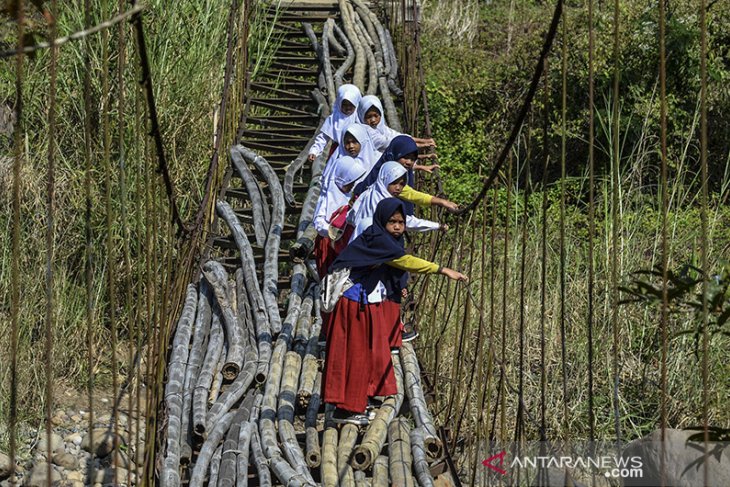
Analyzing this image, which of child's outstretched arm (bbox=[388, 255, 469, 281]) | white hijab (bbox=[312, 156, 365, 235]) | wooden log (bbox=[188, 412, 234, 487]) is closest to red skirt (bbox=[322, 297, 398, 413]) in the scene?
child's outstretched arm (bbox=[388, 255, 469, 281])

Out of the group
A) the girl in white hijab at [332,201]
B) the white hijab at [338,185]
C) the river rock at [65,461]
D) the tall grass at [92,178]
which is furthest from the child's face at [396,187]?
the river rock at [65,461]

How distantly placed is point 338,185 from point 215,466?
73.8 inches

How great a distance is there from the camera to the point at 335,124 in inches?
284

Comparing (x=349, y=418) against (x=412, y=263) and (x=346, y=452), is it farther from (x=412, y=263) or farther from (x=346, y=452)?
(x=412, y=263)

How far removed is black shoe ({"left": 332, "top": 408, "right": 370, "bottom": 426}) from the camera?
542cm

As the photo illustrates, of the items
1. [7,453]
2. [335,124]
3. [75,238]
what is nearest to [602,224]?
[335,124]

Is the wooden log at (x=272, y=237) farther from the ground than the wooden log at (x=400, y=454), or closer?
farther from the ground

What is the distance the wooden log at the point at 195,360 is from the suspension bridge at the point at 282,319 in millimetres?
12

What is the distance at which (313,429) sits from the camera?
5.40m

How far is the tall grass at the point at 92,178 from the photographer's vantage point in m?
7.25

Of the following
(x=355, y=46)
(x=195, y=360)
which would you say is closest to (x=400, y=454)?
(x=195, y=360)

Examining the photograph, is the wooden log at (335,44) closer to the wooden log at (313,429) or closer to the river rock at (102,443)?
the river rock at (102,443)

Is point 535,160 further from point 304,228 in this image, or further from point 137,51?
point 137,51

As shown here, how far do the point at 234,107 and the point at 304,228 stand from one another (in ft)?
4.57
